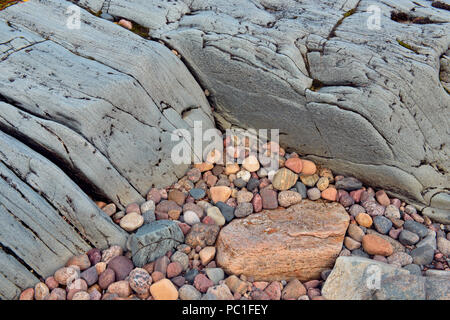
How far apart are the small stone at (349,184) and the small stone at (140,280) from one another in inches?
86.6

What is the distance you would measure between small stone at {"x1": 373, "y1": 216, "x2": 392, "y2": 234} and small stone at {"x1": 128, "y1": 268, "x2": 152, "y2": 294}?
87.8 inches

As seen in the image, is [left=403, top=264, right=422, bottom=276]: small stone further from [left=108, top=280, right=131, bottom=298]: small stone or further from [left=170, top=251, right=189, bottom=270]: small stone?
[left=108, top=280, right=131, bottom=298]: small stone

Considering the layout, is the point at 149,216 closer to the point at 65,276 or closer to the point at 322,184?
the point at 65,276

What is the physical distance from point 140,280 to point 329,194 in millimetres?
2082

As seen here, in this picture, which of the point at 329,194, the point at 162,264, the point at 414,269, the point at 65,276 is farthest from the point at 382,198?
the point at 65,276

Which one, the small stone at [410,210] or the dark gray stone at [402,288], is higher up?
the dark gray stone at [402,288]

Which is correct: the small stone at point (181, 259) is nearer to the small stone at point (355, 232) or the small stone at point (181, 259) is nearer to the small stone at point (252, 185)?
the small stone at point (252, 185)

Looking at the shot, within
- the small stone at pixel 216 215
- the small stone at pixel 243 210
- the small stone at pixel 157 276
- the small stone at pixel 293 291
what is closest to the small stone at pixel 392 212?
the small stone at pixel 293 291

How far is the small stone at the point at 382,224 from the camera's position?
3.31m

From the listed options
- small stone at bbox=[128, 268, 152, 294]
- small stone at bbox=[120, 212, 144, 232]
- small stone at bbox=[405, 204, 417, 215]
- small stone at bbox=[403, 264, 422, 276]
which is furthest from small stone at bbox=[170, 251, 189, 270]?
small stone at bbox=[405, 204, 417, 215]

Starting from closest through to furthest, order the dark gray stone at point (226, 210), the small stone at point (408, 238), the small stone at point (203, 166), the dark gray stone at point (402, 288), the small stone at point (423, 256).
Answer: the dark gray stone at point (402, 288)
the small stone at point (423, 256)
the small stone at point (408, 238)
the dark gray stone at point (226, 210)
the small stone at point (203, 166)

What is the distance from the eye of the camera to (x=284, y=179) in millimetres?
3670
